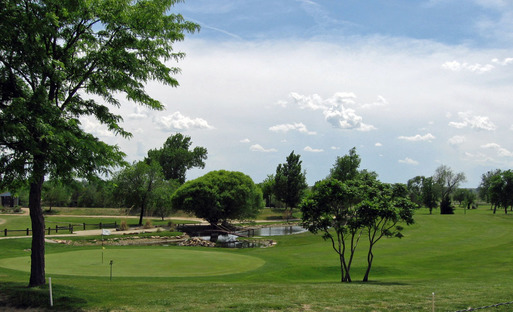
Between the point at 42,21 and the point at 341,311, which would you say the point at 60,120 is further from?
the point at 341,311

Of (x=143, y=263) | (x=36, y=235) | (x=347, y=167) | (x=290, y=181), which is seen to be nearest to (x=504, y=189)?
(x=347, y=167)

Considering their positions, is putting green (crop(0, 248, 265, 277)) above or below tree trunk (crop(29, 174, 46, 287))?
below

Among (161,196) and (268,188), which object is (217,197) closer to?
(161,196)

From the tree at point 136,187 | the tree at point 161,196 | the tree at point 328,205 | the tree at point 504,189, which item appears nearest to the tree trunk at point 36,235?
the tree at point 328,205

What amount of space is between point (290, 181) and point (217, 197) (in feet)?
135

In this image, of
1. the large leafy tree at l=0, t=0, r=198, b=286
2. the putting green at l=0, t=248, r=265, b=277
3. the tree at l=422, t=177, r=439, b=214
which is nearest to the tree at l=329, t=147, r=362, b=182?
the tree at l=422, t=177, r=439, b=214

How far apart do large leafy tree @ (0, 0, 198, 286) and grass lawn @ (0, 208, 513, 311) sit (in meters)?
3.93

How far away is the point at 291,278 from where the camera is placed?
24.0 meters

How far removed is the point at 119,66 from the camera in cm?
1316

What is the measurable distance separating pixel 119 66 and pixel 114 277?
12053 millimetres

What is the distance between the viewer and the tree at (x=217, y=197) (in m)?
60.1

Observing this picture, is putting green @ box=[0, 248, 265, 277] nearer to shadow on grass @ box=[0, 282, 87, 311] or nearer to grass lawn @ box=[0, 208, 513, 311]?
grass lawn @ box=[0, 208, 513, 311]

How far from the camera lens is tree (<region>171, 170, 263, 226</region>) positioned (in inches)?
2367

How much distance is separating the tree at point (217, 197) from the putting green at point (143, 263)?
28.2m
